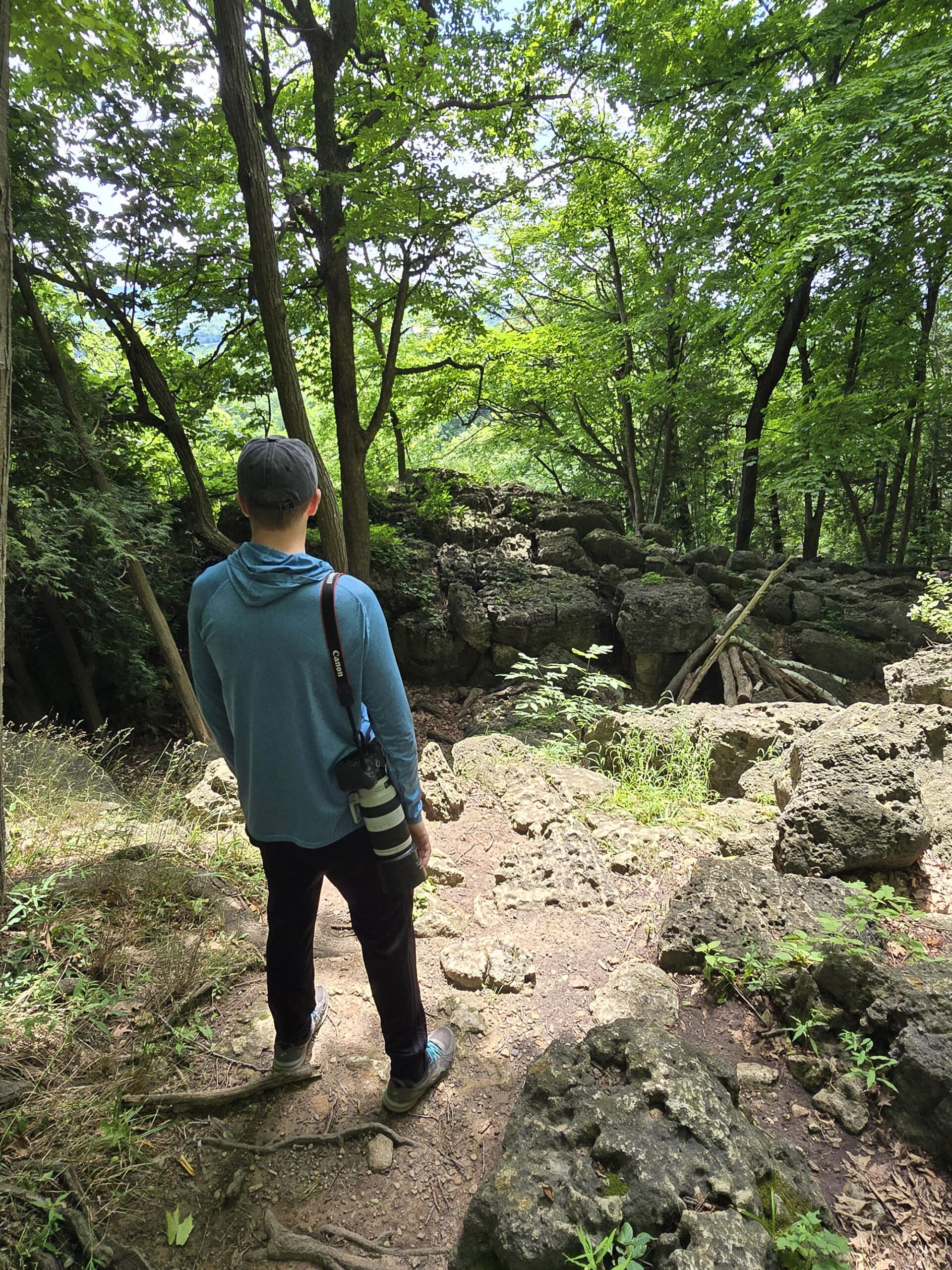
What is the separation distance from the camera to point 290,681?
1.70 meters

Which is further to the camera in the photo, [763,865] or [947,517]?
[947,517]

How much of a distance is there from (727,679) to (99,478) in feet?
28.5

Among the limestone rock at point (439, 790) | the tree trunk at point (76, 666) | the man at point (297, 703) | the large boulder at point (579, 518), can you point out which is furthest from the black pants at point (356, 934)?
the large boulder at point (579, 518)

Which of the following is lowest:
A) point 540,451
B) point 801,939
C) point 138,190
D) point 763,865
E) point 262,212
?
point 763,865

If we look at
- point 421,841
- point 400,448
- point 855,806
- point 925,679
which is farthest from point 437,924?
point 400,448

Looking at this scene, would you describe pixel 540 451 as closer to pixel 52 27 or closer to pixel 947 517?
pixel 947 517

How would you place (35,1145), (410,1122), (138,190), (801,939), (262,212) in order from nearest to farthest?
(35,1145), (410,1122), (801,939), (262,212), (138,190)

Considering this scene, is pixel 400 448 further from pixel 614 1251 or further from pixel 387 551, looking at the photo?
pixel 614 1251

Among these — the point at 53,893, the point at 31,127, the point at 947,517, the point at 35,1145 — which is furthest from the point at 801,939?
the point at 947,517

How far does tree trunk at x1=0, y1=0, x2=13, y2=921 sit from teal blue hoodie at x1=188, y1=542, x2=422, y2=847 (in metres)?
0.86

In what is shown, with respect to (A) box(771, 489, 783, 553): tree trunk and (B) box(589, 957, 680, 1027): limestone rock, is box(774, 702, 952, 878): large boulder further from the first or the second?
(A) box(771, 489, 783, 553): tree trunk

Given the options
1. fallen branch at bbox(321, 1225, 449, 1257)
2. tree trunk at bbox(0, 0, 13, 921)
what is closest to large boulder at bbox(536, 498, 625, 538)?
tree trunk at bbox(0, 0, 13, 921)

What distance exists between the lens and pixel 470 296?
8.70 metres

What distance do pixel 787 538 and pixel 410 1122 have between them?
75.2 ft
